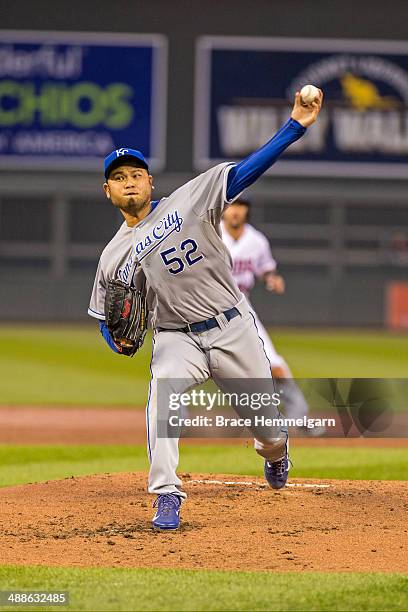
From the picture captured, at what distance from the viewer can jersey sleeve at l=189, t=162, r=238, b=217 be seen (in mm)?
5398

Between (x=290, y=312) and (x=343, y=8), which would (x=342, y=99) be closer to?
(x=343, y=8)

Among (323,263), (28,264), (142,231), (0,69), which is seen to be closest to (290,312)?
(323,263)

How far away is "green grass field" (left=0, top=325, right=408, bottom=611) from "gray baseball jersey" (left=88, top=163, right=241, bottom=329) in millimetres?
1432

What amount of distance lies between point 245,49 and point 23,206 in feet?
20.7

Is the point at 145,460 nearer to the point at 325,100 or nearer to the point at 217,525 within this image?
the point at 217,525

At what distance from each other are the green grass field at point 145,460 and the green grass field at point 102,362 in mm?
18

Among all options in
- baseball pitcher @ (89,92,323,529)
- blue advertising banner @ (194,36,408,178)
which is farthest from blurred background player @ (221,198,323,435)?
blue advertising banner @ (194,36,408,178)

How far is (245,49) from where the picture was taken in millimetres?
26672

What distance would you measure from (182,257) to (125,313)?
380 mm

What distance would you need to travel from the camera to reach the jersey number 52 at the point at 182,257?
5473 millimetres

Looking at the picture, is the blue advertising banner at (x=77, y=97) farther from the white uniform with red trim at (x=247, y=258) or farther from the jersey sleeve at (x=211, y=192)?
the jersey sleeve at (x=211, y=192)

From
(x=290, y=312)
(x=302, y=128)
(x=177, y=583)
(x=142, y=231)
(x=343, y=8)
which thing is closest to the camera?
(x=177, y=583)

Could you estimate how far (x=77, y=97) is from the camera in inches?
1035

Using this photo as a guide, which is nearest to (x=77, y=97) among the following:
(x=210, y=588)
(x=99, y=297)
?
(x=99, y=297)
